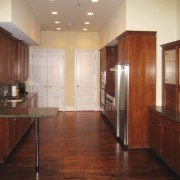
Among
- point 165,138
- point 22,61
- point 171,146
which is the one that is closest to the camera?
point 171,146

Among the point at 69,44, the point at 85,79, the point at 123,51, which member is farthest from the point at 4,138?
the point at 69,44

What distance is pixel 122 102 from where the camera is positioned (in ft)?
17.2

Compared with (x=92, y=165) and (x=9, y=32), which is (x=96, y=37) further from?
(x=92, y=165)

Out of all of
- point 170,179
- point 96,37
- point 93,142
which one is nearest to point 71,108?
point 96,37

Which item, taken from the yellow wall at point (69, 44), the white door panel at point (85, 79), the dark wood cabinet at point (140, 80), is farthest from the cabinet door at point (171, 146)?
the yellow wall at point (69, 44)

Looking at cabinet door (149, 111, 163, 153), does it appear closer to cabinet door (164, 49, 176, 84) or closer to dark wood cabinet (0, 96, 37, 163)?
cabinet door (164, 49, 176, 84)

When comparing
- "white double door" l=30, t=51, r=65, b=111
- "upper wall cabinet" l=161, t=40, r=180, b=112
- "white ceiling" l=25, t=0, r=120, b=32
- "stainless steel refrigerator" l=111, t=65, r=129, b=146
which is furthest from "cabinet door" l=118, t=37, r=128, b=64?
"white double door" l=30, t=51, r=65, b=111

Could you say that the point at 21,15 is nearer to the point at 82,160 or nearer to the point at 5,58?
the point at 5,58

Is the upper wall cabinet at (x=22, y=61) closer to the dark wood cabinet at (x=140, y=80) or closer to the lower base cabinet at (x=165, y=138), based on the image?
the dark wood cabinet at (x=140, y=80)

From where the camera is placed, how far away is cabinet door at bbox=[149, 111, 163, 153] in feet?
14.0

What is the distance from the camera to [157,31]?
498 centimetres

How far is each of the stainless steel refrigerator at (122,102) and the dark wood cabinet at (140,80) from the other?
8 centimetres

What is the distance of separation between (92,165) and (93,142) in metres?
1.37

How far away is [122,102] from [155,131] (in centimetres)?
104
